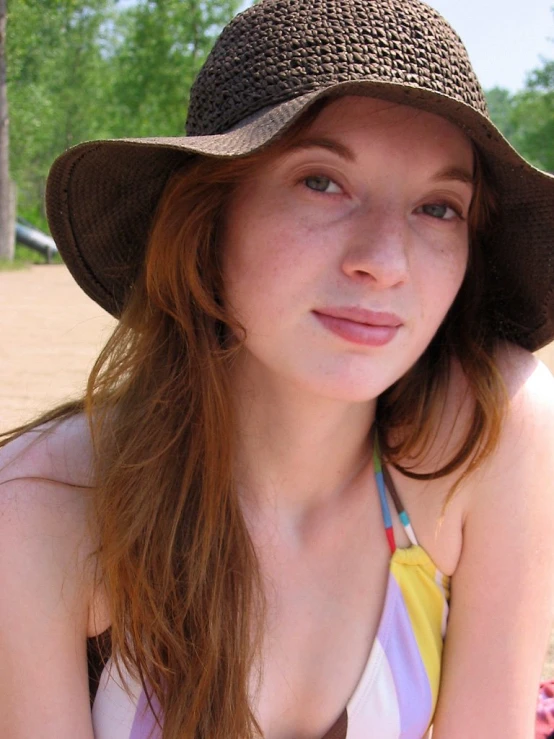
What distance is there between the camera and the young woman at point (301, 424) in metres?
1.47

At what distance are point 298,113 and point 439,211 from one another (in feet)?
1.33

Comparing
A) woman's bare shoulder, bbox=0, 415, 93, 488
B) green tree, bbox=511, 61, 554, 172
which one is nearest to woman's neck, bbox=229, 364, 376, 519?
woman's bare shoulder, bbox=0, 415, 93, 488

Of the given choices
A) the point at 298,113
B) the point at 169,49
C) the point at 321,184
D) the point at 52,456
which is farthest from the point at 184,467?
the point at 169,49

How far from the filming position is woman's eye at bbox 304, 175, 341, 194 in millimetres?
1518

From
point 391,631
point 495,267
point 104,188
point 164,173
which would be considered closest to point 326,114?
point 164,173

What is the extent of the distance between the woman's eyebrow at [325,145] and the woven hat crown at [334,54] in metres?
0.10

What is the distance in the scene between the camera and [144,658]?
1566 millimetres

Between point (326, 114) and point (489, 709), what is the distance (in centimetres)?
122

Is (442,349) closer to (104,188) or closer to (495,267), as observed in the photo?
(495,267)

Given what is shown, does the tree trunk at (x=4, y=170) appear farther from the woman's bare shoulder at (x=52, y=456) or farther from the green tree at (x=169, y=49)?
the woman's bare shoulder at (x=52, y=456)

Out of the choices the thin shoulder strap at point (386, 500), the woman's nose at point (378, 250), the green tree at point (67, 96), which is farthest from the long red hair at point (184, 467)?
the green tree at point (67, 96)

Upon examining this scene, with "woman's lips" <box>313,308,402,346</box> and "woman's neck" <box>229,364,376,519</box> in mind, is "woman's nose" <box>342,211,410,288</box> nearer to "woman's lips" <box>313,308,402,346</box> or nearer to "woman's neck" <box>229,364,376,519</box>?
"woman's lips" <box>313,308,402,346</box>

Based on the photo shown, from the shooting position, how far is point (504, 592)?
175 centimetres

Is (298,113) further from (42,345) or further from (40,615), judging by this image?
(42,345)
